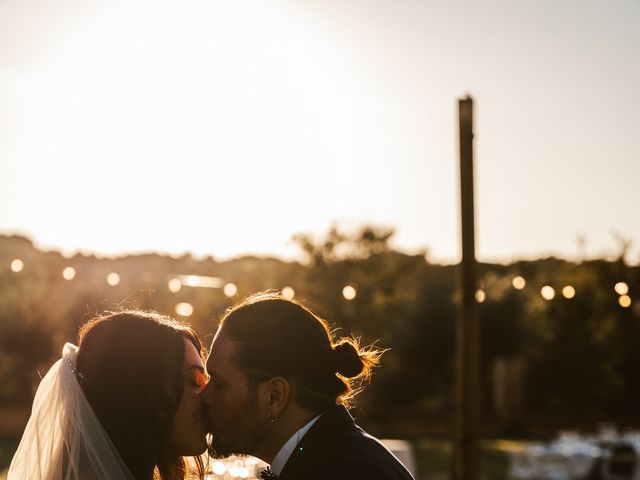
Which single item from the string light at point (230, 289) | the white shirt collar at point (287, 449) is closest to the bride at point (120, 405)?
the white shirt collar at point (287, 449)

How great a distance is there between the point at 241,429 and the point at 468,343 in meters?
3.65

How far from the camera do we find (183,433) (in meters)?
3.46

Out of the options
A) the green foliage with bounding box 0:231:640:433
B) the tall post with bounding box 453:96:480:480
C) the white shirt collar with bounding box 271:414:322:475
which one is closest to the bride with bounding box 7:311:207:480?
the white shirt collar with bounding box 271:414:322:475

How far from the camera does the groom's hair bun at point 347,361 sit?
3207 millimetres

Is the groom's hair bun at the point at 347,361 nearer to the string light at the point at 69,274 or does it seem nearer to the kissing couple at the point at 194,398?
the kissing couple at the point at 194,398

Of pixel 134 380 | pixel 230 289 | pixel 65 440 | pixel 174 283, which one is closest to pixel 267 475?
pixel 134 380

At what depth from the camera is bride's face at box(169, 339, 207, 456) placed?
345 centimetres

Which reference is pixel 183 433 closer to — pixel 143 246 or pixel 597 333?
pixel 143 246

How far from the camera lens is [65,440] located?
3.42 meters

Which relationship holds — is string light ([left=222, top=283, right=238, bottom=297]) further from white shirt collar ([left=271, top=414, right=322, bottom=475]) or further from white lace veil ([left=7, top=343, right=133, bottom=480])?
white shirt collar ([left=271, top=414, right=322, bottom=475])

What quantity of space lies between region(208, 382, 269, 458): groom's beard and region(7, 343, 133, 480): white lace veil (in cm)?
42

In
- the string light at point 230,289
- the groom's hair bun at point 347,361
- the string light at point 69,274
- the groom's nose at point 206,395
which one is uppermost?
the groom's hair bun at point 347,361

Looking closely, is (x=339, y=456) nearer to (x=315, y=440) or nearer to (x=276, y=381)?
(x=315, y=440)

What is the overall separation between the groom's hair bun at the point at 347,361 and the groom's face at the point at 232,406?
1.00 feet
